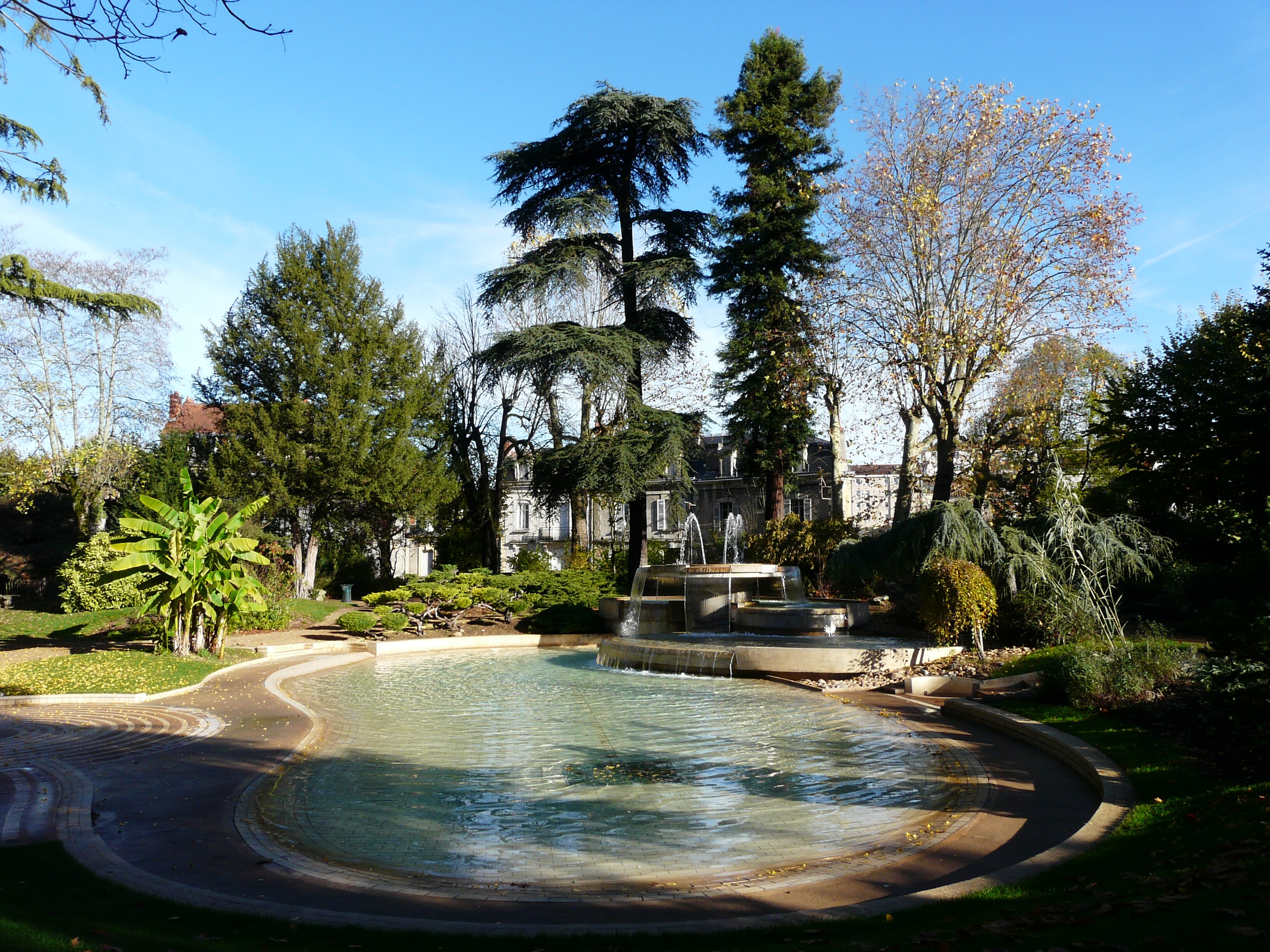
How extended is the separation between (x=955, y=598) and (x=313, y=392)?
24.2 metres

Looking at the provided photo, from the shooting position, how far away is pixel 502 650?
20484 mm

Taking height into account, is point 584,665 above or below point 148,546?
below

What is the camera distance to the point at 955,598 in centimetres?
1329

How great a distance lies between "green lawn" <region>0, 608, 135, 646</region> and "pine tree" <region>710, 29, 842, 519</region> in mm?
18501

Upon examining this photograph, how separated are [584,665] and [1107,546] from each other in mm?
10339

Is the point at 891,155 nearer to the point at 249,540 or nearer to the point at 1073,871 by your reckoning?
the point at 249,540

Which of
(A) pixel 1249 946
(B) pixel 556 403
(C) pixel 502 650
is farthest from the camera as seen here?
(B) pixel 556 403

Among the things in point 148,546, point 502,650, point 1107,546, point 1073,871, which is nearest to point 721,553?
point 502,650

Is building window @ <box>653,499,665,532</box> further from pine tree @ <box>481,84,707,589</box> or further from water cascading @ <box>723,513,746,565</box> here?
pine tree @ <box>481,84,707,589</box>

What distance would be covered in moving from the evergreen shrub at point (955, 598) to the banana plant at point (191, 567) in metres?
12.3

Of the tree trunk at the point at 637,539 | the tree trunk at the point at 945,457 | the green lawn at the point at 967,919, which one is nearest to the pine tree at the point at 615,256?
the tree trunk at the point at 637,539

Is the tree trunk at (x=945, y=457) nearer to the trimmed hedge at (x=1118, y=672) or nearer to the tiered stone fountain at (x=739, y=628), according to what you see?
the tiered stone fountain at (x=739, y=628)

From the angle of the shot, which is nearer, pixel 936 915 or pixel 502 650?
pixel 936 915

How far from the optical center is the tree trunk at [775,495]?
26.4 m
